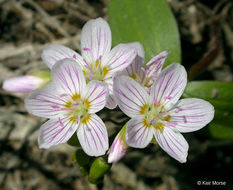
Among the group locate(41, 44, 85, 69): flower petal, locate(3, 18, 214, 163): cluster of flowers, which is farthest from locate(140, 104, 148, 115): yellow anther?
locate(41, 44, 85, 69): flower petal

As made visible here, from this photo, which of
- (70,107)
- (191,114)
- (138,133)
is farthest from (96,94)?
(191,114)

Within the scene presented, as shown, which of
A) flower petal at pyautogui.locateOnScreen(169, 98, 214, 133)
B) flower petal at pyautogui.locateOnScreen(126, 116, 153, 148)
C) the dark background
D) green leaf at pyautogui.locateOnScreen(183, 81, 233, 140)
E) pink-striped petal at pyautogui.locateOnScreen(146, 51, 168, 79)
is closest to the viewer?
flower petal at pyautogui.locateOnScreen(126, 116, 153, 148)

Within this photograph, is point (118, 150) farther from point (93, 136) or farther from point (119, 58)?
point (119, 58)

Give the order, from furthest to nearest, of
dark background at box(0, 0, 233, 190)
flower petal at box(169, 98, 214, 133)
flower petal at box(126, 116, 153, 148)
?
dark background at box(0, 0, 233, 190)
flower petal at box(169, 98, 214, 133)
flower petal at box(126, 116, 153, 148)

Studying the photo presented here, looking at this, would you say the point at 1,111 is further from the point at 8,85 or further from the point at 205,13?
the point at 205,13

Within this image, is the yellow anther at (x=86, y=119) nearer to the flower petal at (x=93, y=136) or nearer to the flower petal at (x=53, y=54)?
the flower petal at (x=93, y=136)

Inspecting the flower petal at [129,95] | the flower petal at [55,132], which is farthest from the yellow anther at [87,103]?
the flower petal at [129,95]

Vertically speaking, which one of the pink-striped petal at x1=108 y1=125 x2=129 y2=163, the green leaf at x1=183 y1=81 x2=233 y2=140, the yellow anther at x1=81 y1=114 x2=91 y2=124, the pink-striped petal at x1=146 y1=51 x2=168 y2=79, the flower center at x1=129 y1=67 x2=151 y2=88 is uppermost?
the pink-striped petal at x1=146 y1=51 x2=168 y2=79

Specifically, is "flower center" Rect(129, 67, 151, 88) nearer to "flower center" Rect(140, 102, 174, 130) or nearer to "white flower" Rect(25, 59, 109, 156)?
"flower center" Rect(140, 102, 174, 130)
